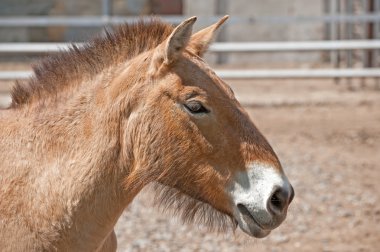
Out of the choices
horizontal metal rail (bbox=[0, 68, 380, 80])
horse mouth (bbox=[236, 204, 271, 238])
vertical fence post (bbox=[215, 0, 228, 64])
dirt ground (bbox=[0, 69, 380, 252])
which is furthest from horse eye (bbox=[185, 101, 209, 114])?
vertical fence post (bbox=[215, 0, 228, 64])

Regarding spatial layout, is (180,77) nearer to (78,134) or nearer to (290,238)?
(78,134)

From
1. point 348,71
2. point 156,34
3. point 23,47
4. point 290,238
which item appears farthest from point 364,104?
point 156,34

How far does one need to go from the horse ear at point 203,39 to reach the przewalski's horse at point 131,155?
174 mm

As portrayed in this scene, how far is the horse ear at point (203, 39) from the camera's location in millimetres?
4109

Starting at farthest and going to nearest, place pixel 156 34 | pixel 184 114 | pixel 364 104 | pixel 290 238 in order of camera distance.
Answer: pixel 364 104
pixel 290 238
pixel 156 34
pixel 184 114

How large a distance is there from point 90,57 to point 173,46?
439 mm

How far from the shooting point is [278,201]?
12.0 feet

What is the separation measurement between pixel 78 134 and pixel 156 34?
0.60 meters

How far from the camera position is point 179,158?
150 inches

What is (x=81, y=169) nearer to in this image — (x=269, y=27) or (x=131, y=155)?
(x=131, y=155)

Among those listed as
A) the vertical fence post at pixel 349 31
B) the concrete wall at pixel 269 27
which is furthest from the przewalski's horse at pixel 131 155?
the concrete wall at pixel 269 27

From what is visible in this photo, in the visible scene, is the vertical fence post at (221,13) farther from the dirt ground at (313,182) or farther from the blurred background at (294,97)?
the dirt ground at (313,182)

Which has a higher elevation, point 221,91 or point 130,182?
point 221,91

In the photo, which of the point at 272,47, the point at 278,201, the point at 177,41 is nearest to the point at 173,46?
the point at 177,41
